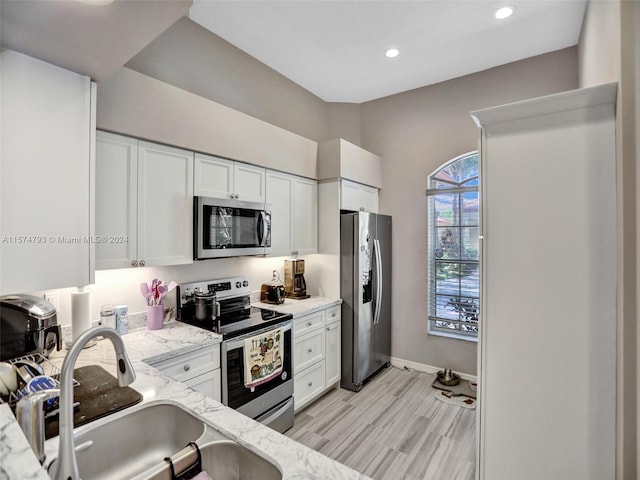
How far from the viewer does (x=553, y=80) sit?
9.88 ft

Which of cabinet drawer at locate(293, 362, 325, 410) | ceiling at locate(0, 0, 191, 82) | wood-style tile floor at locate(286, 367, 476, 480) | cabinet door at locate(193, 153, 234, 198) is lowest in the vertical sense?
wood-style tile floor at locate(286, 367, 476, 480)

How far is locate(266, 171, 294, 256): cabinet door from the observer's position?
287 centimetres

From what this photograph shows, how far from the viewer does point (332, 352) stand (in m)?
3.15

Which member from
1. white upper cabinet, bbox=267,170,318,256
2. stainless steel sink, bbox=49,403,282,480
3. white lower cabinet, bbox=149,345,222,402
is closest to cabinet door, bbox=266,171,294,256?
white upper cabinet, bbox=267,170,318,256

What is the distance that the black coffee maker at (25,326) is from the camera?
1382mm

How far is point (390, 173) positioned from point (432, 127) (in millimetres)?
674

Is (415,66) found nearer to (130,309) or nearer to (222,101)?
(222,101)

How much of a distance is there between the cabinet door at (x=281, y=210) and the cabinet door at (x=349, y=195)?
0.54 m

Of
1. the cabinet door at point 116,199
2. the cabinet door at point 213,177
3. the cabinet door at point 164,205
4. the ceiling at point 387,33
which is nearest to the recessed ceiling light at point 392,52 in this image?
the ceiling at point 387,33

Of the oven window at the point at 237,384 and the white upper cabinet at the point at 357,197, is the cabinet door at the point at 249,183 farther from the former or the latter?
Answer: the oven window at the point at 237,384

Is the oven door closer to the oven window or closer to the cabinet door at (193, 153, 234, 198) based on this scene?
the oven window

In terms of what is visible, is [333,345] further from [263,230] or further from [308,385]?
[263,230]

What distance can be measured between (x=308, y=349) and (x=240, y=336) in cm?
86

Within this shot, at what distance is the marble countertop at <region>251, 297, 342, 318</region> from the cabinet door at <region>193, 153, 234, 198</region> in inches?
40.9
